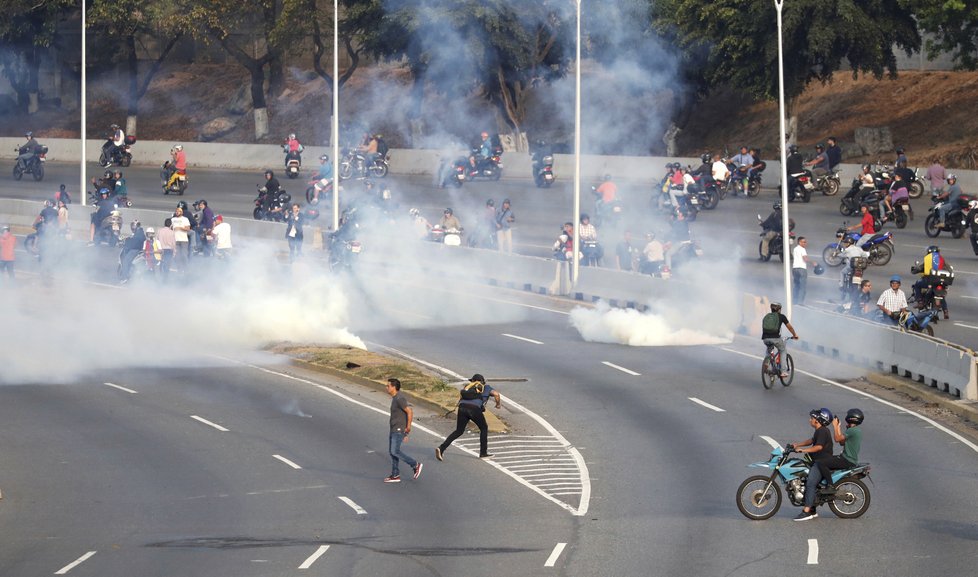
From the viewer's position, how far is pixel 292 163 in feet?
205

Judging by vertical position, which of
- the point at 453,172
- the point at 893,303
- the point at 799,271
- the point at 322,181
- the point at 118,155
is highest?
the point at 118,155

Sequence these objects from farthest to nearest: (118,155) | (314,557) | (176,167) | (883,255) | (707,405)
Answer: (118,155) → (176,167) → (883,255) → (707,405) → (314,557)

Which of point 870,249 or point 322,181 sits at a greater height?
point 322,181

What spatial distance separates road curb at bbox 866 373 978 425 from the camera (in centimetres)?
2658

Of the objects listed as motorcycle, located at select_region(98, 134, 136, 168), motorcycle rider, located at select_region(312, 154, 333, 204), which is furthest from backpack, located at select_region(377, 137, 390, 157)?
motorcycle, located at select_region(98, 134, 136, 168)

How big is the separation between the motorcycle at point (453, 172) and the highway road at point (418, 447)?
16714 mm

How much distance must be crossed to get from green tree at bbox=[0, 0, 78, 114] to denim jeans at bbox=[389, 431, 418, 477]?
48245 mm

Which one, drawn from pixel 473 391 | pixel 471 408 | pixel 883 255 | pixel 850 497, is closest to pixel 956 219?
pixel 883 255

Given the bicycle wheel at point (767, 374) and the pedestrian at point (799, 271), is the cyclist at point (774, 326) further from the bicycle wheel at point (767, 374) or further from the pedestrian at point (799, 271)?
the pedestrian at point (799, 271)

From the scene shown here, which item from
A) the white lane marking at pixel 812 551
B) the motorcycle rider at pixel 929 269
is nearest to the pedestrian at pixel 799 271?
the motorcycle rider at pixel 929 269

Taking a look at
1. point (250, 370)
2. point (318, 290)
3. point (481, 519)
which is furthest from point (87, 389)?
point (481, 519)

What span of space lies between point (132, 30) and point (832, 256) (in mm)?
41691

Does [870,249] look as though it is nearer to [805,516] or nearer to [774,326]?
[774,326]

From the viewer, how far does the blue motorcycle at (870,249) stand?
40.2 metres
